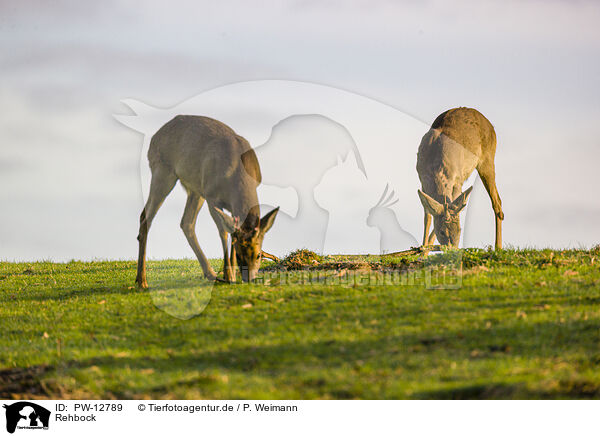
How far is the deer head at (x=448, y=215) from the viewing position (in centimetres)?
1597

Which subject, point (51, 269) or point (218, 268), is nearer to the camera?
point (218, 268)

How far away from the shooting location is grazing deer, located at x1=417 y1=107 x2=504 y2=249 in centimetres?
1614

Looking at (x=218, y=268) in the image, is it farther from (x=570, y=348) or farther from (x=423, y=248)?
(x=570, y=348)

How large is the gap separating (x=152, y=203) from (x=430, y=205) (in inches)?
281

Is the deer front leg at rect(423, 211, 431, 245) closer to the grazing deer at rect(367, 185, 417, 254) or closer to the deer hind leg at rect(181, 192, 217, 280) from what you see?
the grazing deer at rect(367, 185, 417, 254)

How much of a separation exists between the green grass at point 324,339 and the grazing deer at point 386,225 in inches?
49.3

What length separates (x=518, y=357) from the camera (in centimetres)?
729

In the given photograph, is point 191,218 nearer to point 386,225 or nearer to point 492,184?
point 386,225

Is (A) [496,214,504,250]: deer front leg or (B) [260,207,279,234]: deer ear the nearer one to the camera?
(B) [260,207,279,234]: deer ear

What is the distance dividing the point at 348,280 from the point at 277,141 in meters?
3.34

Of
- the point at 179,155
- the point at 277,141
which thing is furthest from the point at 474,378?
the point at 179,155

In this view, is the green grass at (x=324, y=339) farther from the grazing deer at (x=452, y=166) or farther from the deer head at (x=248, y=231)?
the grazing deer at (x=452, y=166)
